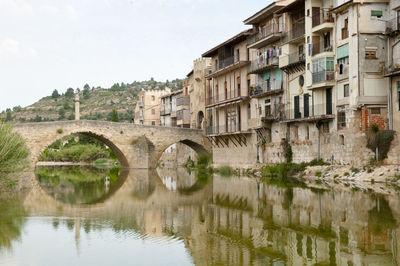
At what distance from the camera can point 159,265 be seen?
10.8 meters

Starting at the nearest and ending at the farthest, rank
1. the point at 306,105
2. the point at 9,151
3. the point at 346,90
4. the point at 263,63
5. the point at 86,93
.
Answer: the point at 9,151 < the point at 346,90 < the point at 306,105 < the point at 263,63 < the point at 86,93

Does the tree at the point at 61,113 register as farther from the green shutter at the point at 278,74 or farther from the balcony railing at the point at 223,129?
the green shutter at the point at 278,74

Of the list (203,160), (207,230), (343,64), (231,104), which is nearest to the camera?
(207,230)

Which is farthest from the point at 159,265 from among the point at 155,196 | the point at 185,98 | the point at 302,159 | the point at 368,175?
the point at 185,98

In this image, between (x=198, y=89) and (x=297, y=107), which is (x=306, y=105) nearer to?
(x=297, y=107)

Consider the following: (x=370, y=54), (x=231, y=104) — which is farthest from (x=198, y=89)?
(x=370, y=54)

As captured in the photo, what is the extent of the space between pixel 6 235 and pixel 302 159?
23.9 m

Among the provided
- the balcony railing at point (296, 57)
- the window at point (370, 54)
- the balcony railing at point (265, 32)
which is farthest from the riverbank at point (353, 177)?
the balcony railing at point (265, 32)

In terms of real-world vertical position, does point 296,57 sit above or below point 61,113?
below

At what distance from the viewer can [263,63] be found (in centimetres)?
3956

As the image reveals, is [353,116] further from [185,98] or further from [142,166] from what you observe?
[185,98]

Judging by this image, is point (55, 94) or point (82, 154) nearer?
point (82, 154)

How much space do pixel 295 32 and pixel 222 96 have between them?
12654 millimetres

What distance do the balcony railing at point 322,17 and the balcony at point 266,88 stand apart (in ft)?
19.9
